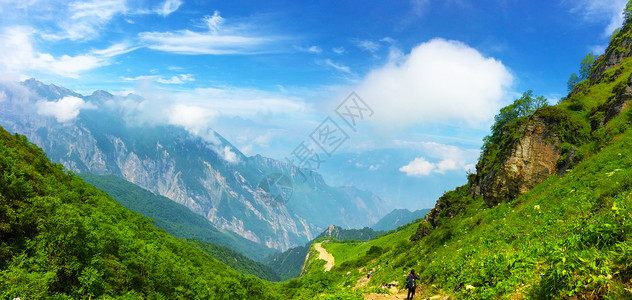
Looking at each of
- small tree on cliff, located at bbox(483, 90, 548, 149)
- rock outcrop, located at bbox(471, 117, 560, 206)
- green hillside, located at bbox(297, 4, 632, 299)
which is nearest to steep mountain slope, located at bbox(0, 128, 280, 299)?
green hillside, located at bbox(297, 4, 632, 299)

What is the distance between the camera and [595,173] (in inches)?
787

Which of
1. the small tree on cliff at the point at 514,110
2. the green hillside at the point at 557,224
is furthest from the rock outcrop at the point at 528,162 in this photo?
the small tree on cliff at the point at 514,110

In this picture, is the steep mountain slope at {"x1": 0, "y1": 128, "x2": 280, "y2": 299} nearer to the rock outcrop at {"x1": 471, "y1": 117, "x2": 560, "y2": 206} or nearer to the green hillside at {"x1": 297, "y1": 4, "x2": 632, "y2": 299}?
the green hillside at {"x1": 297, "y1": 4, "x2": 632, "y2": 299}

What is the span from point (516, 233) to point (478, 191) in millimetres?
31690

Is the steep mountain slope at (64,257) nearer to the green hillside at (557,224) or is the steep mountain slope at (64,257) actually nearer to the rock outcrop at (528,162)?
the green hillside at (557,224)

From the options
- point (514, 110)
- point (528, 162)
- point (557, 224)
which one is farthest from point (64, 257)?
point (514, 110)

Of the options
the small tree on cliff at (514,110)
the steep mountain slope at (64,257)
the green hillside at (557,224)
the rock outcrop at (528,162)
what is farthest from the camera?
the small tree on cliff at (514,110)

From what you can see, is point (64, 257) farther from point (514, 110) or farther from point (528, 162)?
point (514, 110)

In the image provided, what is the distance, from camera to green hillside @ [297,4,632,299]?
21.4ft

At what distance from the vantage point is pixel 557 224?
14.0 m

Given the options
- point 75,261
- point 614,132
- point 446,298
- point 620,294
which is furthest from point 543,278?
point 75,261

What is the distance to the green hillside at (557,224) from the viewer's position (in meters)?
6.52

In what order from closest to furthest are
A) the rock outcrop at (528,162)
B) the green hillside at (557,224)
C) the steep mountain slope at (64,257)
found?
1. the green hillside at (557,224)
2. the steep mountain slope at (64,257)
3. the rock outcrop at (528,162)

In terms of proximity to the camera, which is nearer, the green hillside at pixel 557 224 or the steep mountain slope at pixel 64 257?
the green hillside at pixel 557 224
